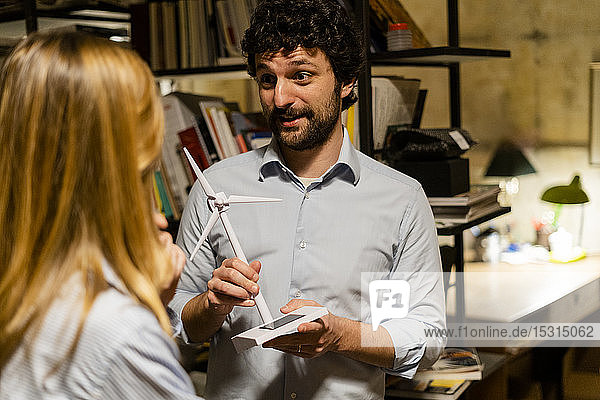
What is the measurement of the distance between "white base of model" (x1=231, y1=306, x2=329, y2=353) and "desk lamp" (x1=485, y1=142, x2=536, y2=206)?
0.79 meters

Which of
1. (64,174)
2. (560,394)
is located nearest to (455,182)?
(560,394)

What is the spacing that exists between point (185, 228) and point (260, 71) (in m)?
0.39

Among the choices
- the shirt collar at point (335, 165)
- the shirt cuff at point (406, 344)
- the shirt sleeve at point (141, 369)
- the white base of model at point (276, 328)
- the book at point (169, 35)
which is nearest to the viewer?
the shirt sleeve at point (141, 369)

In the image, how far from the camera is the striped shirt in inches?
28.1

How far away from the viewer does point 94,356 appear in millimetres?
715

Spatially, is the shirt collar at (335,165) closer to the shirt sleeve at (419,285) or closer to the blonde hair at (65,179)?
the shirt sleeve at (419,285)

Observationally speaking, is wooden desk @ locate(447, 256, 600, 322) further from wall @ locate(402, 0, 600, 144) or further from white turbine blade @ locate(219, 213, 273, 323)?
white turbine blade @ locate(219, 213, 273, 323)

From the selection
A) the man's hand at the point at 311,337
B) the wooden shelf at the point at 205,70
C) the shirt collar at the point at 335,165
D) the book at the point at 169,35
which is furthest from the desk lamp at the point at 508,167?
the book at the point at 169,35

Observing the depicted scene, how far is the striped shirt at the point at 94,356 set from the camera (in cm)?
71

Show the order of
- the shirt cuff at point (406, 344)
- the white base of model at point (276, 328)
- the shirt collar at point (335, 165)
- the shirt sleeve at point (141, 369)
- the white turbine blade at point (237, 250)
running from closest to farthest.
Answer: the shirt sleeve at point (141, 369), the white base of model at point (276, 328), the white turbine blade at point (237, 250), the shirt cuff at point (406, 344), the shirt collar at point (335, 165)

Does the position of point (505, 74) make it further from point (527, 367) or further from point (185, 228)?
point (185, 228)

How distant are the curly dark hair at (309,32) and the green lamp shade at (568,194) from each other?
1.97ft

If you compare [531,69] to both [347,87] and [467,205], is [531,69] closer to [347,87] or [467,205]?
[467,205]

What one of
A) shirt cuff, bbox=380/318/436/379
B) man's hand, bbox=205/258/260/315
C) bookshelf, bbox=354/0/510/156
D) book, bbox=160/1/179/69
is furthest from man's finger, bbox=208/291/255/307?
book, bbox=160/1/179/69
